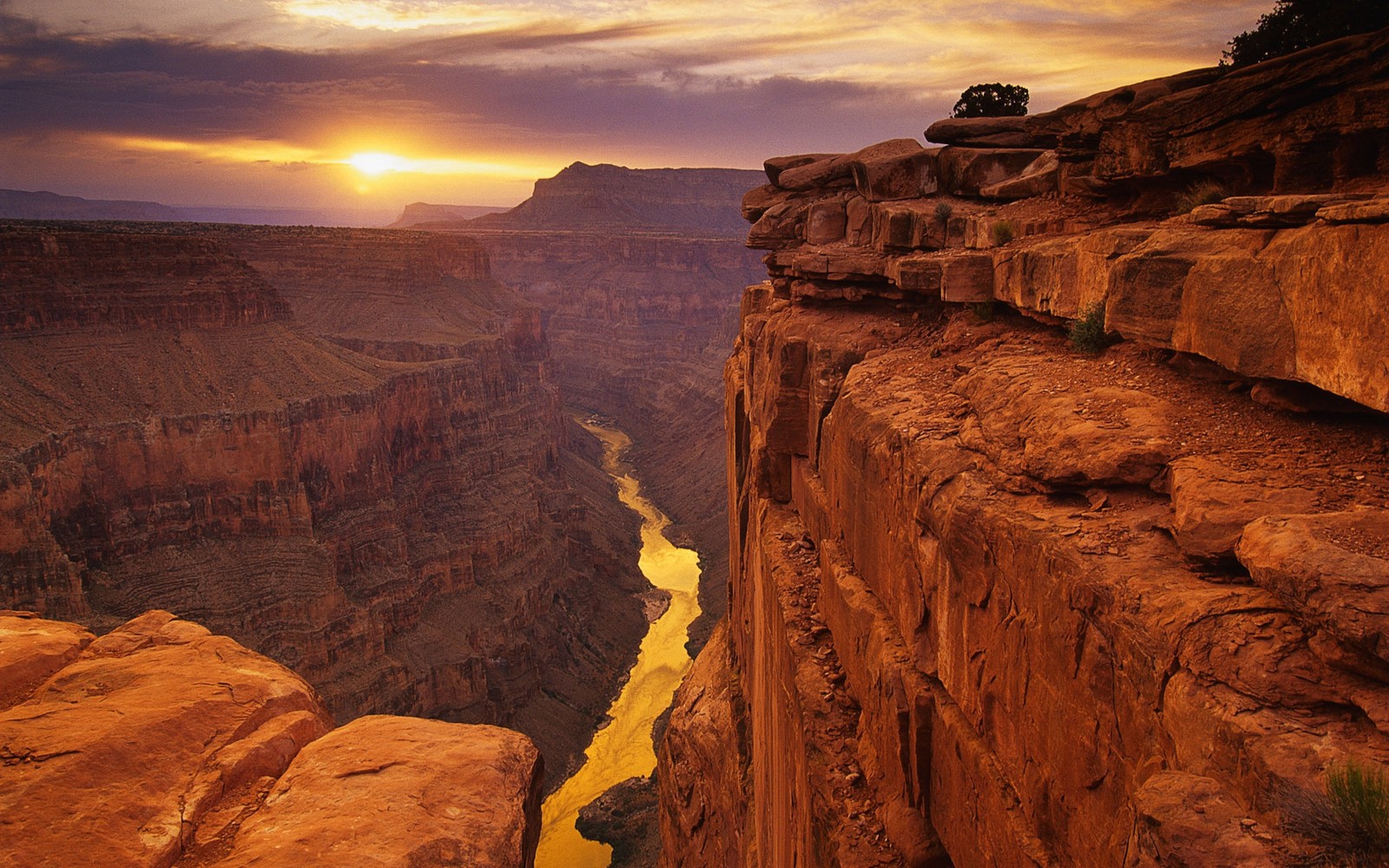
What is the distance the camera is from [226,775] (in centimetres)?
650

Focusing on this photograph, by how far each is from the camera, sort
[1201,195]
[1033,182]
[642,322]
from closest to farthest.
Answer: [1201,195], [1033,182], [642,322]

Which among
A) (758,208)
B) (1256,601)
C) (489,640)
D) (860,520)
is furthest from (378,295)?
(1256,601)

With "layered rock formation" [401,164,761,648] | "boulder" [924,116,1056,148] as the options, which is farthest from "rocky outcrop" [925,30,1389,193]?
"layered rock formation" [401,164,761,648]

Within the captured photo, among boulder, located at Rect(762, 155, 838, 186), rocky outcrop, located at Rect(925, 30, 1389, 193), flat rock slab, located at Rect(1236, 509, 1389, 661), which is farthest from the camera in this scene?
boulder, located at Rect(762, 155, 838, 186)

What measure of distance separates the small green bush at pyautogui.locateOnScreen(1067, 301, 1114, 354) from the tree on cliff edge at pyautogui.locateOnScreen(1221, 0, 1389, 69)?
10.8 metres

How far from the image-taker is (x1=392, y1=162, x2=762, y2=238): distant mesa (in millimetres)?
149250

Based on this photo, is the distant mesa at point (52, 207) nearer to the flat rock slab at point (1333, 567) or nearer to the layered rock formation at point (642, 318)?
the layered rock formation at point (642, 318)

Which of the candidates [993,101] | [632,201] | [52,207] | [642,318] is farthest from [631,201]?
[993,101]

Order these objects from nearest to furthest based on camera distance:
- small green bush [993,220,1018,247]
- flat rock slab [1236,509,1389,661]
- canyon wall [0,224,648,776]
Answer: flat rock slab [1236,509,1389,661]
small green bush [993,220,1018,247]
canyon wall [0,224,648,776]

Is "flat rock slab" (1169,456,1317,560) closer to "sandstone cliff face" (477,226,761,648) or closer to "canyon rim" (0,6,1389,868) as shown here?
"canyon rim" (0,6,1389,868)

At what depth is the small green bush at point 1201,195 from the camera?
25.6ft

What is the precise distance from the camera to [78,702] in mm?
6891

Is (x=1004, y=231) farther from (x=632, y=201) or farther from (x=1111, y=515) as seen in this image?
(x=632, y=201)

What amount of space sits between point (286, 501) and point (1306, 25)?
40.8 meters
